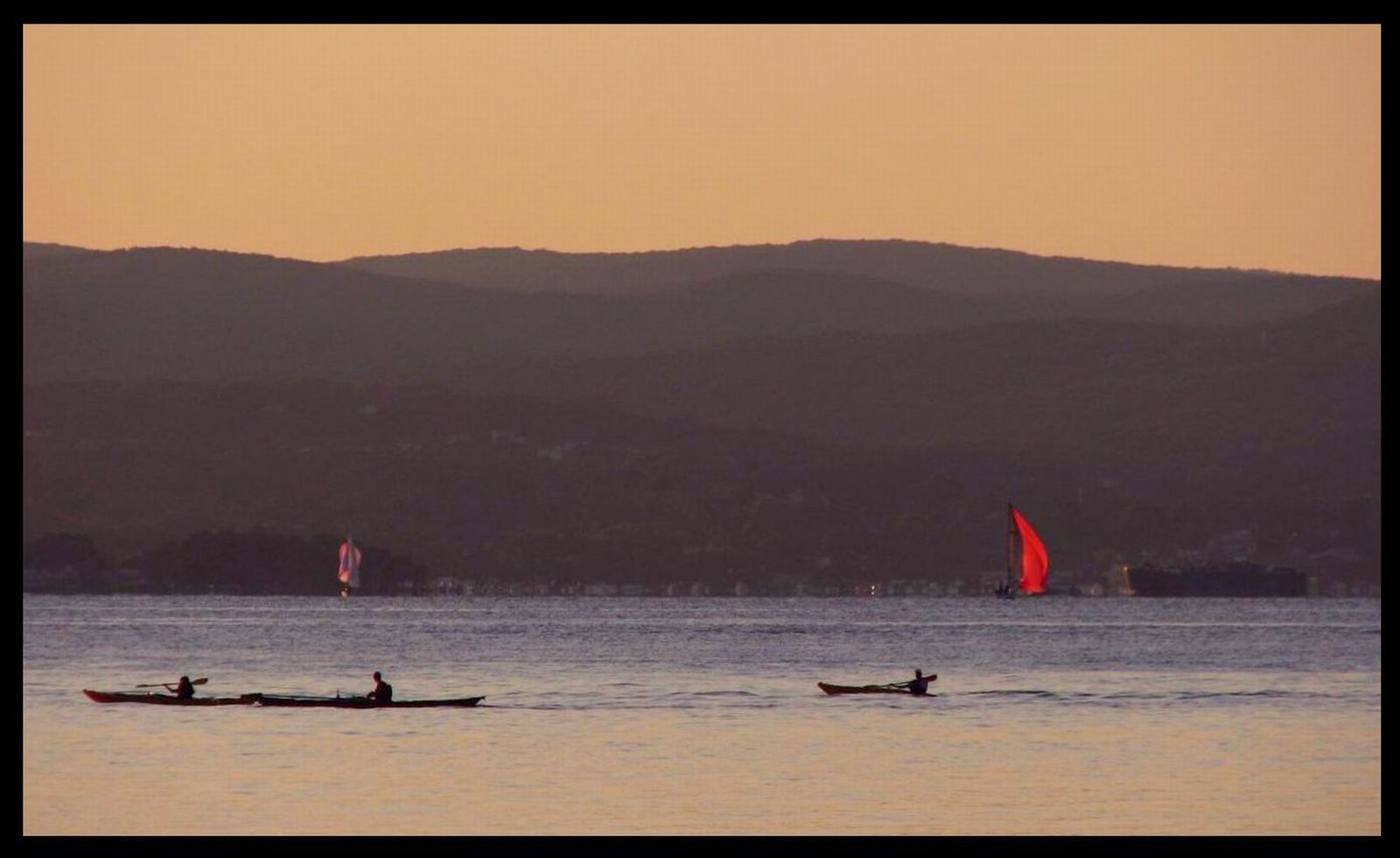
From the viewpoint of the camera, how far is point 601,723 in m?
81.4

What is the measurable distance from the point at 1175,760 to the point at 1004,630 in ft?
425

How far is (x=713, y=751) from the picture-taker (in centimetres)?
7081

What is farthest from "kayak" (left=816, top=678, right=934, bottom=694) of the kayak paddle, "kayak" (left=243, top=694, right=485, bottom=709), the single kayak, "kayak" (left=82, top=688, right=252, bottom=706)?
the kayak paddle

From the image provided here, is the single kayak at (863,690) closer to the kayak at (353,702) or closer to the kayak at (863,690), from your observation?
the kayak at (863,690)

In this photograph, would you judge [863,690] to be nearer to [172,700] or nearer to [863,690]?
[863,690]

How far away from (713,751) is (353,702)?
61.4ft

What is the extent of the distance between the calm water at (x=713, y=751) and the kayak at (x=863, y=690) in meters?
0.76

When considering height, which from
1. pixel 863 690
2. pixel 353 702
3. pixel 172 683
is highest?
pixel 353 702

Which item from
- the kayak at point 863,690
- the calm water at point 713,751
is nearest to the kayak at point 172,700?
the calm water at point 713,751

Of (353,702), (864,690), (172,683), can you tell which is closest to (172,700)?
(353,702)

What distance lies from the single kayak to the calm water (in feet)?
2.50

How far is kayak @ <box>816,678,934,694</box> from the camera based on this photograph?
9525cm
